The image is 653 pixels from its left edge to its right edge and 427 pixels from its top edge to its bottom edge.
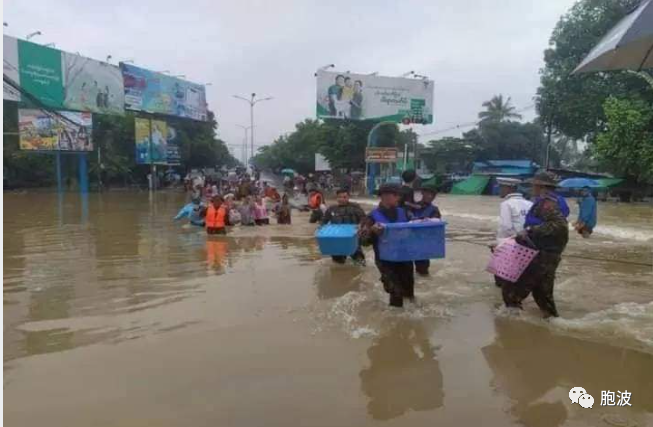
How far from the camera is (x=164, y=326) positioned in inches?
224

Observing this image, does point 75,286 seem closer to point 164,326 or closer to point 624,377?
point 164,326

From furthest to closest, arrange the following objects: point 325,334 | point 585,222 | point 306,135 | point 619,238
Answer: point 306,135, point 619,238, point 585,222, point 325,334

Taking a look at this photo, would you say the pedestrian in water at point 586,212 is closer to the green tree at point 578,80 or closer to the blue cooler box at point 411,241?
the blue cooler box at point 411,241

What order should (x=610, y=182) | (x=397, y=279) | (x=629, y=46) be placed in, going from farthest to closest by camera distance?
(x=610, y=182) → (x=397, y=279) → (x=629, y=46)

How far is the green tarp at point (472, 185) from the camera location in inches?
1663

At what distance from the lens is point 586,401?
151 inches

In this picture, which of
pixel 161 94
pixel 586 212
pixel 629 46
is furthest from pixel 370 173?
pixel 629 46

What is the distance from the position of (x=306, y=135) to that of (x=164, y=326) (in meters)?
56.7

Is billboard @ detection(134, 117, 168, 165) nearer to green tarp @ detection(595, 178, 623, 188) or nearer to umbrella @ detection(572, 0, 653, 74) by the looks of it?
green tarp @ detection(595, 178, 623, 188)

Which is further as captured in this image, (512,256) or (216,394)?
(512,256)

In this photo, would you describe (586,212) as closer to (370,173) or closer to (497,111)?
(370,173)

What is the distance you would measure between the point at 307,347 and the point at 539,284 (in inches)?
90.6

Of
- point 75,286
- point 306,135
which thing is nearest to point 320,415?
point 75,286

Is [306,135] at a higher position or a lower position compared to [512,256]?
higher
